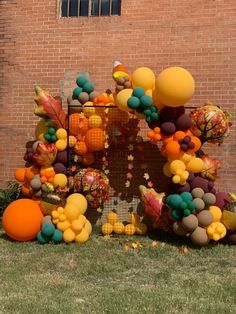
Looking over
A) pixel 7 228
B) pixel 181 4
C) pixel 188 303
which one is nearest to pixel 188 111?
pixel 181 4

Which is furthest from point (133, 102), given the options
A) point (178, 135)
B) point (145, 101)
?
point (178, 135)

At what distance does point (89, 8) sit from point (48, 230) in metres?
4.19

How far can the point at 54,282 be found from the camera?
211 inches

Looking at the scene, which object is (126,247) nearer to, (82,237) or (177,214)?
(82,237)

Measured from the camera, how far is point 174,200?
266 inches

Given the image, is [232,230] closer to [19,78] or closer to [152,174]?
[152,174]

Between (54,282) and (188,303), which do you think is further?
(54,282)

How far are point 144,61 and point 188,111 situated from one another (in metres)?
1.17

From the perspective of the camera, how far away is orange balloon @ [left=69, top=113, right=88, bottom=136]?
7.69m

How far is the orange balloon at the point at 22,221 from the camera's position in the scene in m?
7.15

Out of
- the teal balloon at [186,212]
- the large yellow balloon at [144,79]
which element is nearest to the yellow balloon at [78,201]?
the teal balloon at [186,212]

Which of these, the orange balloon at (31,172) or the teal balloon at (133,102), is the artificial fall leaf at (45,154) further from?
the teal balloon at (133,102)

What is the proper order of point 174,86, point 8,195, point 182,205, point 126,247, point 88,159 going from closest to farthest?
point 174,86 < point 182,205 < point 126,247 < point 88,159 < point 8,195

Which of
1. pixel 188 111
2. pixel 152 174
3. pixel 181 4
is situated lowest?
pixel 152 174
